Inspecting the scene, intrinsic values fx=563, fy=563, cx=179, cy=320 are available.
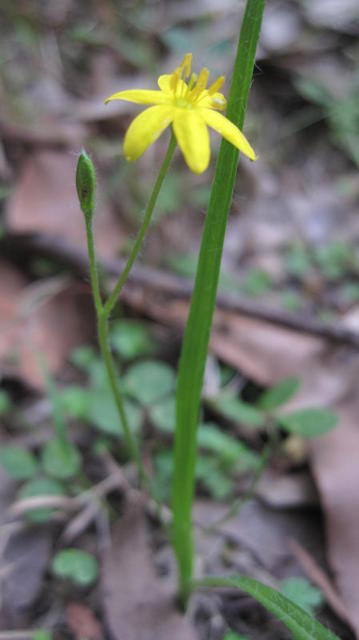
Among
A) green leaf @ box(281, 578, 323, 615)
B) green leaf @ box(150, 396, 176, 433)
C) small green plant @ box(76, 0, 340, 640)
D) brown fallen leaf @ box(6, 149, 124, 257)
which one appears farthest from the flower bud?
brown fallen leaf @ box(6, 149, 124, 257)

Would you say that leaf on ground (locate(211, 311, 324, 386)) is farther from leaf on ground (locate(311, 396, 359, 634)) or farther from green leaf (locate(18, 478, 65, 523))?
green leaf (locate(18, 478, 65, 523))

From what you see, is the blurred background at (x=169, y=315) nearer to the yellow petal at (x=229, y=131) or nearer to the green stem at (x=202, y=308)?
the green stem at (x=202, y=308)

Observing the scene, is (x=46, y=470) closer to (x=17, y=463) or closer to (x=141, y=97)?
(x=17, y=463)

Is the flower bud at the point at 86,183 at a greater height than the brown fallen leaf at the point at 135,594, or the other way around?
the flower bud at the point at 86,183

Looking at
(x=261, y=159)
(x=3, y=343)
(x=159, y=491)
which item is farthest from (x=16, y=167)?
(x=159, y=491)

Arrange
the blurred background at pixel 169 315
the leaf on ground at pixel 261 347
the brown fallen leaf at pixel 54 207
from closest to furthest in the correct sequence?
1. the blurred background at pixel 169 315
2. the leaf on ground at pixel 261 347
3. the brown fallen leaf at pixel 54 207

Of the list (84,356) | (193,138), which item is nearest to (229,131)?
(193,138)

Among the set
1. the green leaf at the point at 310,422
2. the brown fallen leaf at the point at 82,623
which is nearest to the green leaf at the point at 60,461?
the brown fallen leaf at the point at 82,623

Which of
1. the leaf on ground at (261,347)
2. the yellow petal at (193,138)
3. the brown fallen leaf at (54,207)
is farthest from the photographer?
the brown fallen leaf at (54,207)
